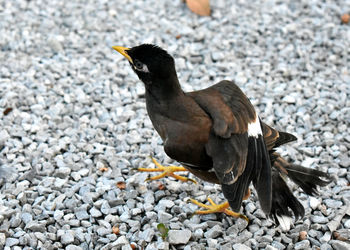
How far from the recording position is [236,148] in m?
3.15

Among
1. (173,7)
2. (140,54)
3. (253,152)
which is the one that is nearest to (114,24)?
(173,7)

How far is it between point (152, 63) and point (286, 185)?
3.79ft

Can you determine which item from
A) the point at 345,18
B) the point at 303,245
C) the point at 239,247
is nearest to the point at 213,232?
the point at 239,247

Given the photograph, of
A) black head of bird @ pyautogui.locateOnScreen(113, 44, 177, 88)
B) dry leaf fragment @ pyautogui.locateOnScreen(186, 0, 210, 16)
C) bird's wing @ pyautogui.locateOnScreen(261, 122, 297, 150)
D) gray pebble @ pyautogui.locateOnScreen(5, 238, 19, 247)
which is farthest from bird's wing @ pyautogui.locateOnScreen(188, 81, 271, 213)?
dry leaf fragment @ pyautogui.locateOnScreen(186, 0, 210, 16)

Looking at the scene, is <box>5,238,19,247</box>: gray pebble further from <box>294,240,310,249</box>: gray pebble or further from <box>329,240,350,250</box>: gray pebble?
<box>329,240,350,250</box>: gray pebble

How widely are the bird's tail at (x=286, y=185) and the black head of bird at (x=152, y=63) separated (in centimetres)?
89

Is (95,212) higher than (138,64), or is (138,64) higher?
(138,64)

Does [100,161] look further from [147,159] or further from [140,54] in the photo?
[140,54]

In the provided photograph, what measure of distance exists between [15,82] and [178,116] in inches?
79.3

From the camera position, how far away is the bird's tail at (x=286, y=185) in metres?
3.45

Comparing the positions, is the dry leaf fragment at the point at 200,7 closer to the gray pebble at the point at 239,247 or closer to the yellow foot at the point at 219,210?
the yellow foot at the point at 219,210

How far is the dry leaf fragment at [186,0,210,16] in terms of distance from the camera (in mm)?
5793

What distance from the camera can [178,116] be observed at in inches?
131

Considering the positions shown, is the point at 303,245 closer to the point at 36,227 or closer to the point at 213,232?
the point at 213,232
